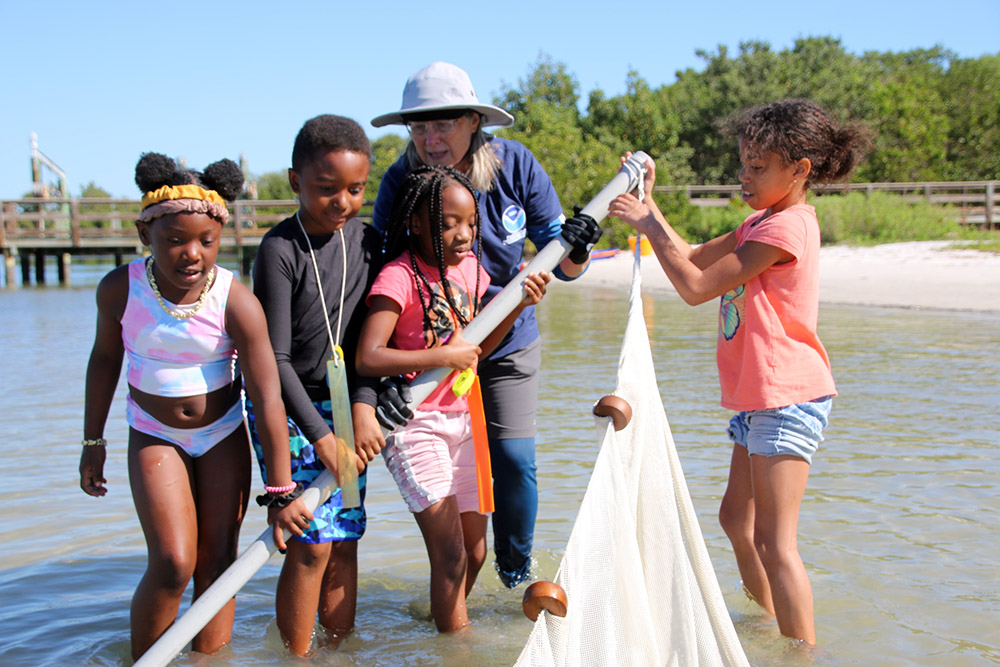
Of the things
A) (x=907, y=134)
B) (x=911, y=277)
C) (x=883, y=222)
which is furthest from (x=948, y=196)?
(x=911, y=277)

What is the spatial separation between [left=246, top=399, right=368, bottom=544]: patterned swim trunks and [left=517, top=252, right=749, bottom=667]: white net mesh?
2.94 ft

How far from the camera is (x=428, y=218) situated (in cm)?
283

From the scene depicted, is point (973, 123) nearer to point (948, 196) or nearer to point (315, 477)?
point (948, 196)

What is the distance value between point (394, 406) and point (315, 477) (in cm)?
44

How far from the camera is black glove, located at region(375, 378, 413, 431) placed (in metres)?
2.58

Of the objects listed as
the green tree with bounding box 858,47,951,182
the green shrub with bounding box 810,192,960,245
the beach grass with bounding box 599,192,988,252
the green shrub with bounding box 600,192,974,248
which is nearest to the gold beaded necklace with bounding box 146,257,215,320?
the green shrub with bounding box 600,192,974,248

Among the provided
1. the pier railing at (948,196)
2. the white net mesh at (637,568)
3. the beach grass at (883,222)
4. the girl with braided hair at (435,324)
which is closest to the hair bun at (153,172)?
the girl with braided hair at (435,324)

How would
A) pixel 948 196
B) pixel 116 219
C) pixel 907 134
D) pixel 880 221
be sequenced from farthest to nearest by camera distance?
pixel 907 134 < pixel 116 219 < pixel 948 196 < pixel 880 221

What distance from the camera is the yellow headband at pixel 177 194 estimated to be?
2486mm

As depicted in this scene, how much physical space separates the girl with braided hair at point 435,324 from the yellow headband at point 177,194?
22.3 inches

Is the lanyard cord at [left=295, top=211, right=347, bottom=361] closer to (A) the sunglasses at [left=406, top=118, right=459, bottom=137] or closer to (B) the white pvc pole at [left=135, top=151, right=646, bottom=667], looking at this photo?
(B) the white pvc pole at [left=135, top=151, right=646, bottom=667]

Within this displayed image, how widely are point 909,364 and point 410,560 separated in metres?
6.03

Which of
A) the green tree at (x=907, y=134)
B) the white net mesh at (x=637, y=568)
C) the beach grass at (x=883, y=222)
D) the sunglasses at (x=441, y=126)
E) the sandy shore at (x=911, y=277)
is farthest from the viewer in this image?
the green tree at (x=907, y=134)

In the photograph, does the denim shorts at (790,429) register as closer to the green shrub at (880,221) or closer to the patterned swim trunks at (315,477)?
the patterned swim trunks at (315,477)
